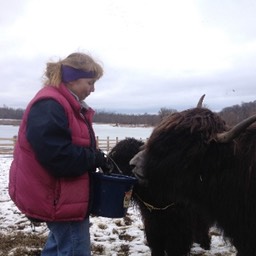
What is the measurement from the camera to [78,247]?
311 centimetres

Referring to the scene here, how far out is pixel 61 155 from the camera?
2762mm

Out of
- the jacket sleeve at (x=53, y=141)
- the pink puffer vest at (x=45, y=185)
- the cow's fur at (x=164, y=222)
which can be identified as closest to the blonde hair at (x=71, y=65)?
the pink puffer vest at (x=45, y=185)

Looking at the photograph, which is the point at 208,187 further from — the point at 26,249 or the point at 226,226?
the point at 26,249

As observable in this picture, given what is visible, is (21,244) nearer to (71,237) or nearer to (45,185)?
(71,237)

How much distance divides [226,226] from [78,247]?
1.22 meters

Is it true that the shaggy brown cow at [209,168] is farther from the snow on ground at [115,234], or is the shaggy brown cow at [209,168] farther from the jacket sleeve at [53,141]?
the snow on ground at [115,234]

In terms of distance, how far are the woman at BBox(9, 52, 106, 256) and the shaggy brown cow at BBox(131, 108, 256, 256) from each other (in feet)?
1.61

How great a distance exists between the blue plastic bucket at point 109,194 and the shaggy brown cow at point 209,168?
0.20 m

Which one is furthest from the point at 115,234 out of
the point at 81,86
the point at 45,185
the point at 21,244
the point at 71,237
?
the point at 81,86

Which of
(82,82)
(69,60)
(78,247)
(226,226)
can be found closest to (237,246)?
(226,226)

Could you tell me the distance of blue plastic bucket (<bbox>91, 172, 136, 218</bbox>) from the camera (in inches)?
125

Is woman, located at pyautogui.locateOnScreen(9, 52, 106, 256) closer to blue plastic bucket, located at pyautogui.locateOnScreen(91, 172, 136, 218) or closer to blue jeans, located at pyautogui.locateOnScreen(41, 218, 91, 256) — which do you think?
→ blue jeans, located at pyautogui.locateOnScreen(41, 218, 91, 256)

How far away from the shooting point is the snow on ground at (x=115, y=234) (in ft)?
18.0

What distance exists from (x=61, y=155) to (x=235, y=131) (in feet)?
4.14
